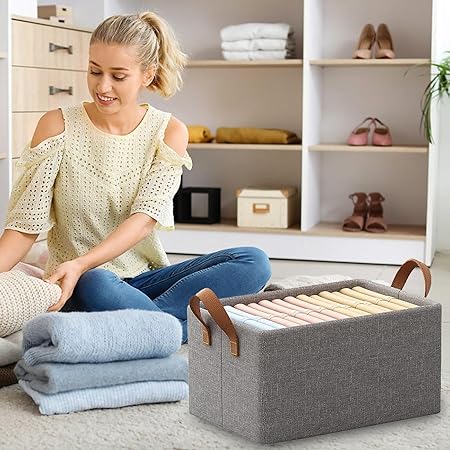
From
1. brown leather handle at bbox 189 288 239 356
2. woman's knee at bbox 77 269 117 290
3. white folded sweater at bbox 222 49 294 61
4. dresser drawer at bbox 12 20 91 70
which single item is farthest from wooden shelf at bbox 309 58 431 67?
brown leather handle at bbox 189 288 239 356

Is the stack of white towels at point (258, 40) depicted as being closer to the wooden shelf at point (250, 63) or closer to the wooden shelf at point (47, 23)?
the wooden shelf at point (250, 63)

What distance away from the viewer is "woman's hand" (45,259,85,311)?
2.44 metres

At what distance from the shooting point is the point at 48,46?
394 cm

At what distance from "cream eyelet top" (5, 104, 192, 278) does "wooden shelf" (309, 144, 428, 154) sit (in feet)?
4.87

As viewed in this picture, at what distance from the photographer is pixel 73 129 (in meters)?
2.73

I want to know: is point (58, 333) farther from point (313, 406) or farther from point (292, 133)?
point (292, 133)

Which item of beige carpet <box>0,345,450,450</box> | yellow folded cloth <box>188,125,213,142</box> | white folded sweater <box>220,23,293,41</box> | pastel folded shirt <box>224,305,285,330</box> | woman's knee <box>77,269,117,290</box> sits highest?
white folded sweater <box>220,23,293,41</box>

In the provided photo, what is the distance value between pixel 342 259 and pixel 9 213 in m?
1.83

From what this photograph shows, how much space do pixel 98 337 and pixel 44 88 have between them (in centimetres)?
201

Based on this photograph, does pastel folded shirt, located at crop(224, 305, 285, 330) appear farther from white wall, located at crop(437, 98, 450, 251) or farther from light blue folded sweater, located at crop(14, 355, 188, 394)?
white wall, located at crop(437, 98, 450, 251)

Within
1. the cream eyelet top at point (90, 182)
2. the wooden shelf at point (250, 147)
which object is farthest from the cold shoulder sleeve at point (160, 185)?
the wooden shelf at point (250, 147)

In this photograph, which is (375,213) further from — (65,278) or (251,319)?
(251,319)

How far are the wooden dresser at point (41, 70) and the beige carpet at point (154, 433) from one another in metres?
1.84

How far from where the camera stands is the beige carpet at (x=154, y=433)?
1945mm
